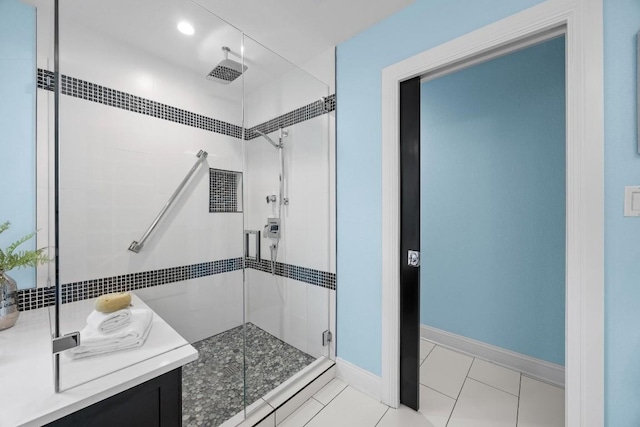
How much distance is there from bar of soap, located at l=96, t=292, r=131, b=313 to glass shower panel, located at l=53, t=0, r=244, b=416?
0.01 metres

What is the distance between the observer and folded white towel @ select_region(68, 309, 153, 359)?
3.12 ft

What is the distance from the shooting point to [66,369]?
892 mm

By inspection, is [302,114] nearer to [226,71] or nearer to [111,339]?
[226,71]

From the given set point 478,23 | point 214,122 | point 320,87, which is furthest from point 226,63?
point 478,23

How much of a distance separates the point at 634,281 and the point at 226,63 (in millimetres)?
2128

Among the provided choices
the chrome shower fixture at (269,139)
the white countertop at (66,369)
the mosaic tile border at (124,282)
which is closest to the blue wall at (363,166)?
the chrome shower fixture at (269,139)

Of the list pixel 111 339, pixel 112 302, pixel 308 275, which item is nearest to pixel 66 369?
pixel 111 339

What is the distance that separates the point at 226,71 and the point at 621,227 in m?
1.98

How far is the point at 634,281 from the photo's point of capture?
951 mm

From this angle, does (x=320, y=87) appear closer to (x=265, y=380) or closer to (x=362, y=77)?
(x=362, y=77)

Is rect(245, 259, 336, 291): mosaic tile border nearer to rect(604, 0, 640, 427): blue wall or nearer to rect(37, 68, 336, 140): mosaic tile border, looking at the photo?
rect(37, 68, 336, 140): mosaic tile border

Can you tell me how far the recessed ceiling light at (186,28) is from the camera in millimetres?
1290

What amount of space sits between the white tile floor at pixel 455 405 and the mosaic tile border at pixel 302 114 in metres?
1.81

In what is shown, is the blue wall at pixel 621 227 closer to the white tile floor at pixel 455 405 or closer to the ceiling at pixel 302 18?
the white tile floor at pixel 455 405
